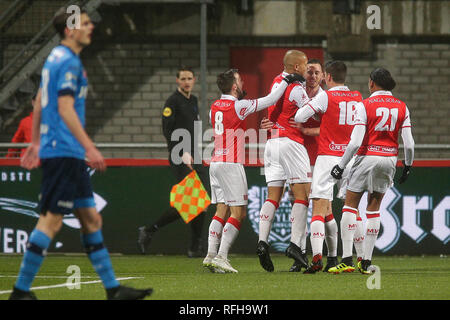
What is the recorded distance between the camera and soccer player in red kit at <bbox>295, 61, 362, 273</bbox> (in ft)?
31.0

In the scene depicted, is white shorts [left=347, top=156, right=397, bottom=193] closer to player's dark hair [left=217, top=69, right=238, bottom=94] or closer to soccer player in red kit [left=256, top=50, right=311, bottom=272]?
soccer player in red kit [left=256, top=50, right=311, bottom=272]

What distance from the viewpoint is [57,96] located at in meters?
6.29

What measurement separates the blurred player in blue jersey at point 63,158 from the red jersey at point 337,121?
11.9 feet

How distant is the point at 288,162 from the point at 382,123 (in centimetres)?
104

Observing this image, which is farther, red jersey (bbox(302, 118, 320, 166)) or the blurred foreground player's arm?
red jersey (bbox(302, 118, 320, 166))

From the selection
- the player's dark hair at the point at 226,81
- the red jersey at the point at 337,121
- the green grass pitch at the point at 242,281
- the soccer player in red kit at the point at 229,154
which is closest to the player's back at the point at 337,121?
the red jersey at the point at 337,121

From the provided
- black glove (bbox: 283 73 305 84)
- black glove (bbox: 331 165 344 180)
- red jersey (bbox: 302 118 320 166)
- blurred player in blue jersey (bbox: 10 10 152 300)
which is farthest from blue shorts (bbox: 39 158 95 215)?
red jersey (bbox: 302 118 320 166)

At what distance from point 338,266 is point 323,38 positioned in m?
9.67

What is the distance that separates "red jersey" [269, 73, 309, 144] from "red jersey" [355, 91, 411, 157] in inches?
27.9

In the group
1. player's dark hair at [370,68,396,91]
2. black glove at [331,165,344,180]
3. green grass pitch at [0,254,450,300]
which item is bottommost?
green grass pitch at [0,254,450,300]

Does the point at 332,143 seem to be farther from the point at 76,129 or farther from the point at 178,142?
the point at 76,129

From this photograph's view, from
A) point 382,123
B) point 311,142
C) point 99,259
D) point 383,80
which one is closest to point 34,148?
point 99,259

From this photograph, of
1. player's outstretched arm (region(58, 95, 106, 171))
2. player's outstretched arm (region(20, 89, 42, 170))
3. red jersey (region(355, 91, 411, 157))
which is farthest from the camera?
red jersey (region(355, 91, 411, 157))

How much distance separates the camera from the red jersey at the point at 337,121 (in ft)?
31.1
